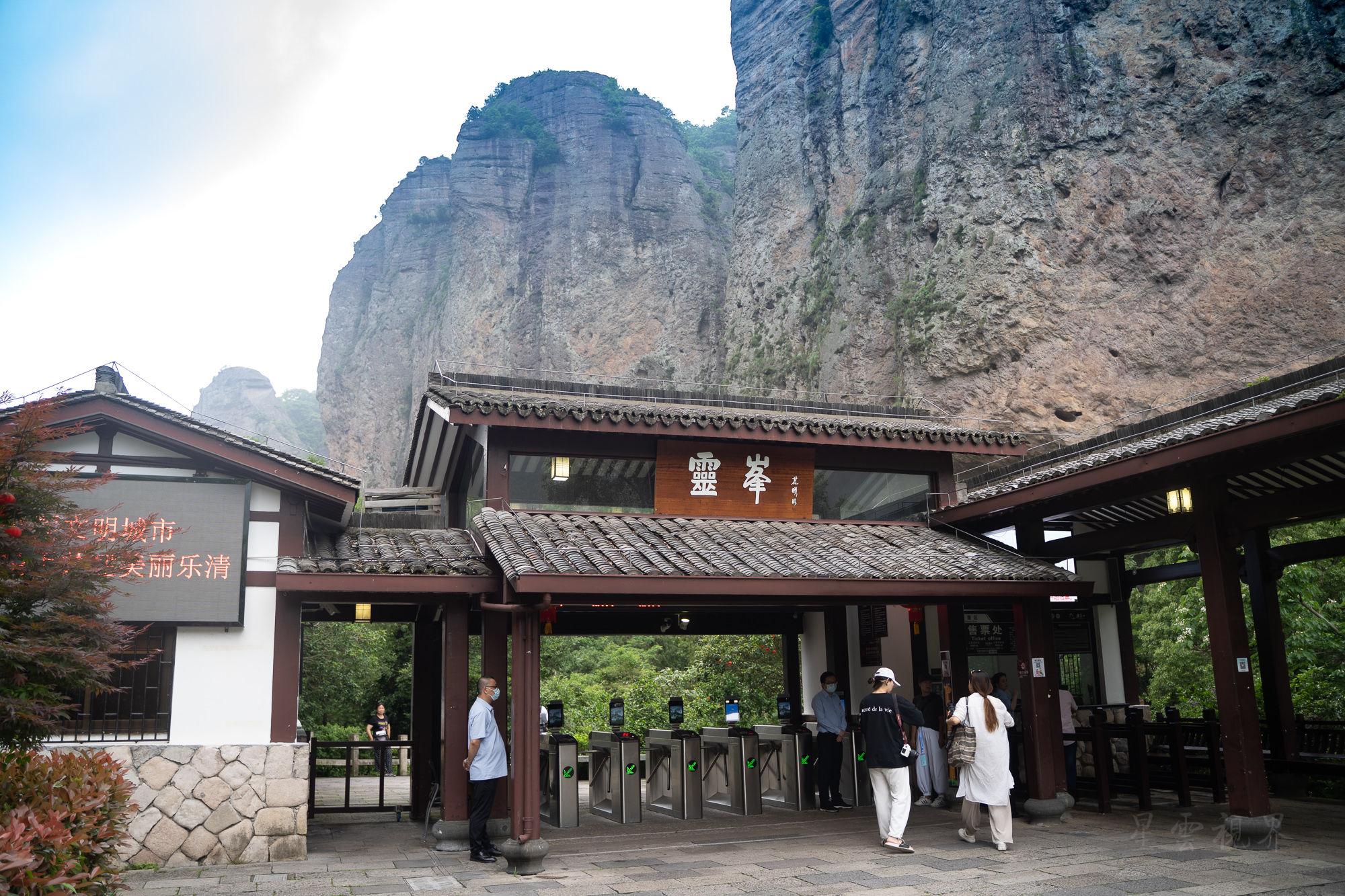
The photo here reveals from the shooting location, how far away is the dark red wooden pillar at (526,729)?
28.2 feet

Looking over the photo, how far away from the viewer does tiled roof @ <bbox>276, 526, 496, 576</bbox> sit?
9.53 metres

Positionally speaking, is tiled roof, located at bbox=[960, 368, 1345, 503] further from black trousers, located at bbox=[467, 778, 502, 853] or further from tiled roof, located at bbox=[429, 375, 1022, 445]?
black trousers, located at bbox=[467, 778, 502, 853]

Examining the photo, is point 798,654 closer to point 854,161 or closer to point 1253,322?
point 1253,322

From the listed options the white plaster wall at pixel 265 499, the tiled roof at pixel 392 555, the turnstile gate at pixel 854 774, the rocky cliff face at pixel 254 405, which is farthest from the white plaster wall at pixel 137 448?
the rocky cliff face at pixel 254 405

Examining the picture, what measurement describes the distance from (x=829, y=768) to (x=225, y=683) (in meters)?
7.12

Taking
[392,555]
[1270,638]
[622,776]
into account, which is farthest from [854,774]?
[392,555]

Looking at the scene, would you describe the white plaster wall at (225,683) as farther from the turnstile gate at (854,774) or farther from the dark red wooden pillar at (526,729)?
the turnstile gate at (854,774)

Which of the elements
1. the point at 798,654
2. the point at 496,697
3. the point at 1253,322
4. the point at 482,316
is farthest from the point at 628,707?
the point at 482,316

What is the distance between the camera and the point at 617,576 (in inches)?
353

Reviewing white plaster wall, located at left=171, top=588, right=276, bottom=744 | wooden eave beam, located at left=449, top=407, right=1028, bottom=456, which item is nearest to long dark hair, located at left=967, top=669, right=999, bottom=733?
wooden eave beam, located at left=449, top=407, right=1028, bottom=456

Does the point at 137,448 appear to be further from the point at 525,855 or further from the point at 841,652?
the point at 841,652

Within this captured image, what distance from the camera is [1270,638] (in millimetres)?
13039

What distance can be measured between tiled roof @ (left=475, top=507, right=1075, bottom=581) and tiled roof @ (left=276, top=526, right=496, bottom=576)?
1.31 ft

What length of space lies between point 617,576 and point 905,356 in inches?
985
